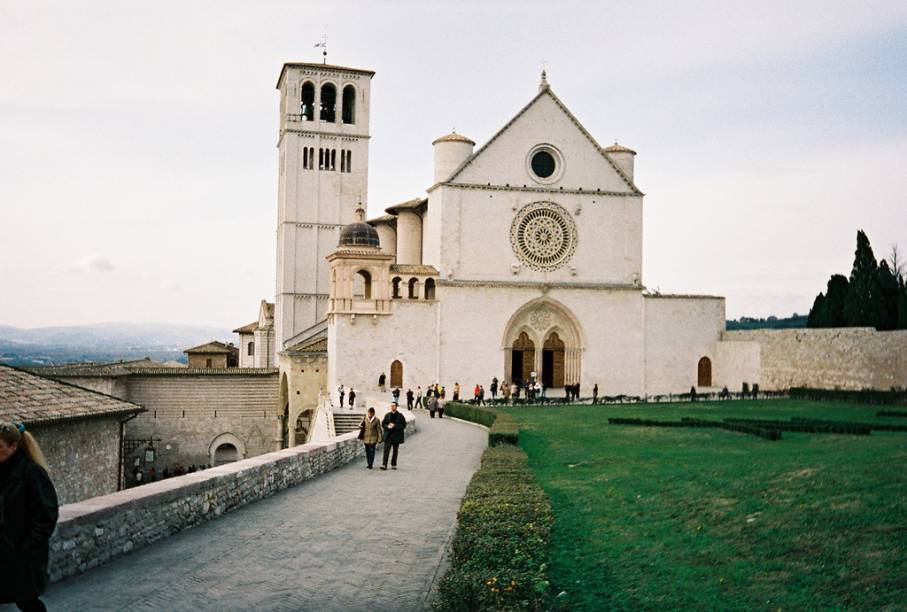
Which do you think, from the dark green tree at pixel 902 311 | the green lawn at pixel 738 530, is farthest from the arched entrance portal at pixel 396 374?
the green lawn at pixel 738 530

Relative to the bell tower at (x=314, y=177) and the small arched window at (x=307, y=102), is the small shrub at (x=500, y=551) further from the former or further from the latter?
the small arched window at (x=307, y=102)

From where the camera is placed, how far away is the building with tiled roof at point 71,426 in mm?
19688

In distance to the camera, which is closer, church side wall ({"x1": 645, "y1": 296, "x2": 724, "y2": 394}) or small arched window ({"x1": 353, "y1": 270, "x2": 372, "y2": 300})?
small arched window ({"x1": 353, "y1": 270, "x2": 372, "y2": 300})

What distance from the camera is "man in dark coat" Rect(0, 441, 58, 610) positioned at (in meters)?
6.12

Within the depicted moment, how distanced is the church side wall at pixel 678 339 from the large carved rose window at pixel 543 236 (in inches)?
218

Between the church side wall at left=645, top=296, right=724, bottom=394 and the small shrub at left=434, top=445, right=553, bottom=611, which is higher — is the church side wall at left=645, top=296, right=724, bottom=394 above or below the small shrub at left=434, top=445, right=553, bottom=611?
above

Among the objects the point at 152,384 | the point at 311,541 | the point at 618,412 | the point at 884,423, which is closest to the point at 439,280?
the point at 618,412

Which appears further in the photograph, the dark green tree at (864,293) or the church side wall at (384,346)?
the dark green tree at (864,293)

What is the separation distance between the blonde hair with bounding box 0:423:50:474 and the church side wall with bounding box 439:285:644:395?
123 feet

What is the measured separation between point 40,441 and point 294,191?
38.7 m

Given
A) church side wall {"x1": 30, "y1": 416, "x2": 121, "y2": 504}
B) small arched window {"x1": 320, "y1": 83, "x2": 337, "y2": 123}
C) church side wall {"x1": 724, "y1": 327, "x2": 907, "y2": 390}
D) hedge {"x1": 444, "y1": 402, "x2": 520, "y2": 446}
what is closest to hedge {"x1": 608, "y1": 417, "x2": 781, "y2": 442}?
hedge {"x1": 444, "y1": 402, "x2": 520, "y2": 446}

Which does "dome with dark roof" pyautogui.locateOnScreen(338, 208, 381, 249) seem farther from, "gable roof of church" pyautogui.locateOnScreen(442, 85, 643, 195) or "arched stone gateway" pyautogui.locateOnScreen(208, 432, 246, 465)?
"arched stone gateway" pyautogui.locateOnScreen(208, 432, 246, 465)

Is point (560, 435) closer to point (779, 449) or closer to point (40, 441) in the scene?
point (779, 449)

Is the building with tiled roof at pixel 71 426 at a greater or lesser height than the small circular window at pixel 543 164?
lesser
